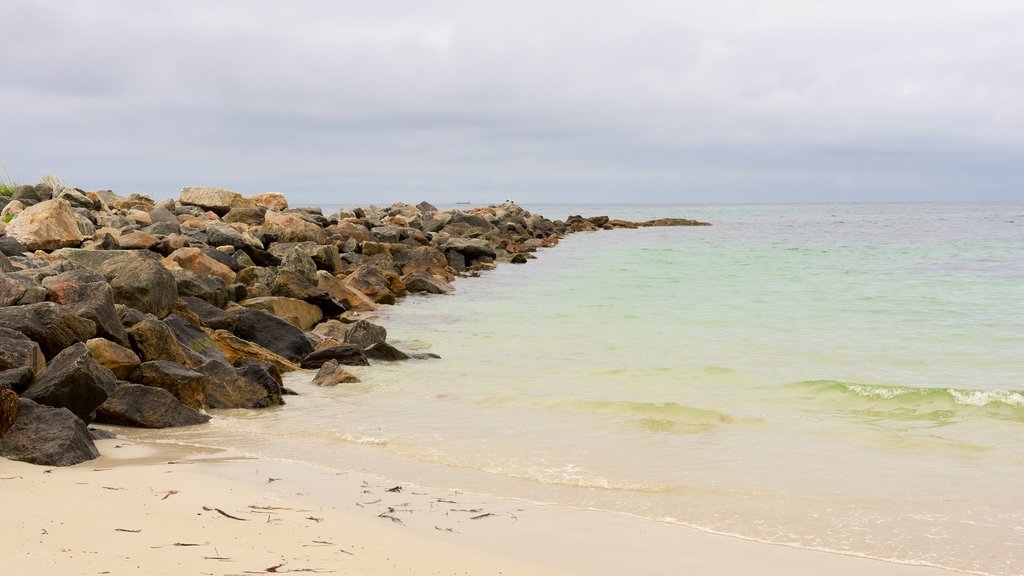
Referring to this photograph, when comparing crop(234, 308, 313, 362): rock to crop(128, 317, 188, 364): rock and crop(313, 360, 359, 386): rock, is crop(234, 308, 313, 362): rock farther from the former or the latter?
crop(128, 317, 188, 364): rock

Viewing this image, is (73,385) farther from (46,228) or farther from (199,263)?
(46,228)

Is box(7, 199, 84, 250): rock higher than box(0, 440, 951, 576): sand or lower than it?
higher

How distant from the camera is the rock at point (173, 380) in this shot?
6660 millimetres

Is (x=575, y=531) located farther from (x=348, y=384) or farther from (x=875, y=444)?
(x=348, y=384)

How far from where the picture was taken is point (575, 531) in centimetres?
419

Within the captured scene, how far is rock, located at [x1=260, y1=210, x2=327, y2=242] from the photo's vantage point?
61.7 ft

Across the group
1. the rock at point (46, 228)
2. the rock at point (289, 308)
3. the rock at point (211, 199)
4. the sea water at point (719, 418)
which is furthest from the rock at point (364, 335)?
the rock at point (211, 199)

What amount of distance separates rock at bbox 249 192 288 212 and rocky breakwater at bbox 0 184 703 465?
6.76 meters

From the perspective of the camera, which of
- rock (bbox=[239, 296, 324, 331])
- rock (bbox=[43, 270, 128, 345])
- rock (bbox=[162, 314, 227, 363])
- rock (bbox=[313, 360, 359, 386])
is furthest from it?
rock (bbox=[239, 296, 324, 331])

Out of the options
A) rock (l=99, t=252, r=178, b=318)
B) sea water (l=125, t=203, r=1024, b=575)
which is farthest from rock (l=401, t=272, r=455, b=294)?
rock (l=99, t=252, r=178, b=318)

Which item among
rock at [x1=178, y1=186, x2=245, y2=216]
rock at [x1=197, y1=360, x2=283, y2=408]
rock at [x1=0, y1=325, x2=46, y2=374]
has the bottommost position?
rock at [x1=197, y1=360, x2=283, y2=408]

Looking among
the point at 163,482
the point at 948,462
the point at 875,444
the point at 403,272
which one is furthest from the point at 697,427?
the point at 403,272

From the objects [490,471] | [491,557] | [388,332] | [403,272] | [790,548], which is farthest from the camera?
[403,272]

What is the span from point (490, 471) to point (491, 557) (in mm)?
1663
